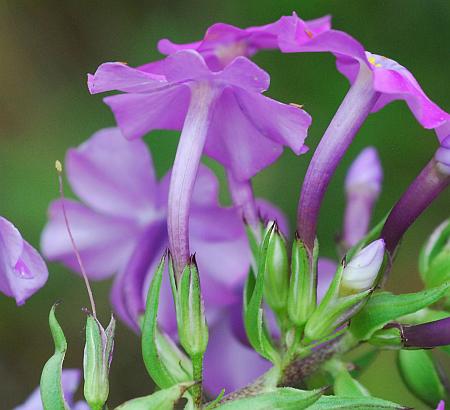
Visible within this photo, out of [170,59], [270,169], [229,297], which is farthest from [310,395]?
[270,169]

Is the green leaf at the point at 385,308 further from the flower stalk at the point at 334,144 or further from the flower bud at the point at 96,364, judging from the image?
the flower bud at the point at 96,364

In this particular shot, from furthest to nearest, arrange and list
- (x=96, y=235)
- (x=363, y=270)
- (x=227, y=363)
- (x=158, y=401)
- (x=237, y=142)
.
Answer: (x=96, y=235), (x=227, y=363), (x=237, y=142), (x=363, y=270), (x=158, y=401)

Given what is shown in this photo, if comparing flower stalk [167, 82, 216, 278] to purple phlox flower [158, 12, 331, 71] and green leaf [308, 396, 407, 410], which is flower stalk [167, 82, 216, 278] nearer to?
purple phlox flower [158, 12, 331, 71]

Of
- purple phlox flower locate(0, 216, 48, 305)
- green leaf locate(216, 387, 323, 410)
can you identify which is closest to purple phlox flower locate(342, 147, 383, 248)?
green leaf locate(216, 387, 323, 410)

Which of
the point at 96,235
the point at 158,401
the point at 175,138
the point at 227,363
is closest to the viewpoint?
the point at 158,401

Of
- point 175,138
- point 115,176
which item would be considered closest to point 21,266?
point 115,176

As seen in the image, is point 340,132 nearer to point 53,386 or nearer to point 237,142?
point 237,142

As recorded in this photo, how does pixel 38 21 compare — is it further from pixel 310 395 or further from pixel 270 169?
pixel 310 395
